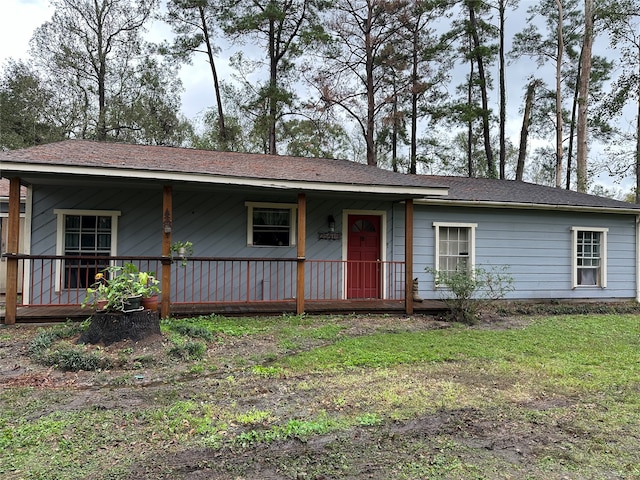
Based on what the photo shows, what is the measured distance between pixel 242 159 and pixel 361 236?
3128 millimetres

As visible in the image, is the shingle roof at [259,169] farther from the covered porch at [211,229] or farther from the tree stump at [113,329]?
the tree stump at [113,329]

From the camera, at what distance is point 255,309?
278 inches

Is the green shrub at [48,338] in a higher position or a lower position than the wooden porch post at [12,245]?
lower

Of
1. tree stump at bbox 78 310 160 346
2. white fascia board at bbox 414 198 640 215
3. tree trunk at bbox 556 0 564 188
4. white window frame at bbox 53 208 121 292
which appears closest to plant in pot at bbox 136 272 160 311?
tree stump at bbox 78 310 160 346

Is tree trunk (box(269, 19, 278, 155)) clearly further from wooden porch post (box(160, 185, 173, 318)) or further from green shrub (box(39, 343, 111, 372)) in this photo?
green shrub (box(39, 343, 111, 372))

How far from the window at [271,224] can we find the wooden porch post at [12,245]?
12.2 feet

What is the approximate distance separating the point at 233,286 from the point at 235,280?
125mm

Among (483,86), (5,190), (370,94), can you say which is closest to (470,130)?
(483,86)

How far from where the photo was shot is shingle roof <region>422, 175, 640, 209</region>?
8.95 meters

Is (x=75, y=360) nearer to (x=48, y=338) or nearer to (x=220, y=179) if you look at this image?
(x=48, y=338)

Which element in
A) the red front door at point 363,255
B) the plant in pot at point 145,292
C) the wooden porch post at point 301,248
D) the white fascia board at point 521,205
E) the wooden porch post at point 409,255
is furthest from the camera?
the red front door at point 363,255

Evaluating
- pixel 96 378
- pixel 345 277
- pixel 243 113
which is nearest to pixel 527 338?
pixel 345 277

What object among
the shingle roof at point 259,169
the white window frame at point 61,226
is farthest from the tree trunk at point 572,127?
the white window frame at point 61,226

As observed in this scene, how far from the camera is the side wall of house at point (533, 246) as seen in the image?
346 inches
